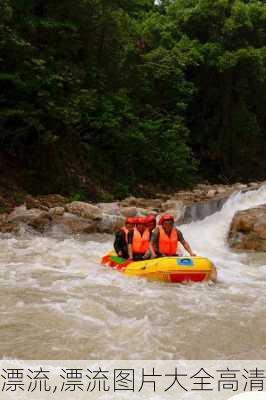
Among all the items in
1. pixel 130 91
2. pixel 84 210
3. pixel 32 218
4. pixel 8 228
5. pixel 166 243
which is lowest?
pixel 8 228

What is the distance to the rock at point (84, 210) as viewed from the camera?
12.3 m

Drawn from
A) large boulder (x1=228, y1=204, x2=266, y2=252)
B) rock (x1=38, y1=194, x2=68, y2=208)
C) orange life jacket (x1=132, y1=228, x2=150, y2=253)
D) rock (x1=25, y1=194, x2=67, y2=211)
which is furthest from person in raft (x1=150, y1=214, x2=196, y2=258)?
rock (x1=38, y1=194, x2=68, y2=208)

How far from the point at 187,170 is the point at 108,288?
12.3m

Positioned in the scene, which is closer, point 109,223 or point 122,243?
point 122,243

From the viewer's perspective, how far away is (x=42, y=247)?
32.8 feet

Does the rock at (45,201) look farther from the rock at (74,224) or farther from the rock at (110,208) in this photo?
the rock at (110,208)

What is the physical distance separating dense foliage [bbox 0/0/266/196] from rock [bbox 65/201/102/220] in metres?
1.66

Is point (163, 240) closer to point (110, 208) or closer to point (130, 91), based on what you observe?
point (110, 208)

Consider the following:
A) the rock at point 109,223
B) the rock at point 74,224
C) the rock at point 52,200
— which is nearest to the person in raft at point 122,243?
the rock at point 74,224

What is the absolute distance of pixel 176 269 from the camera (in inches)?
300

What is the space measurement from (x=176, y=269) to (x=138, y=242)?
1.14 meters

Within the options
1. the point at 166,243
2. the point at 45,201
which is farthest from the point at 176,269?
the point at 45,201

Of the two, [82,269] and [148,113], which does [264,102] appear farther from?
[82,269]

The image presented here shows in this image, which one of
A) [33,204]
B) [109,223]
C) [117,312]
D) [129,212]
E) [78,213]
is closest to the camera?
[117,312]
